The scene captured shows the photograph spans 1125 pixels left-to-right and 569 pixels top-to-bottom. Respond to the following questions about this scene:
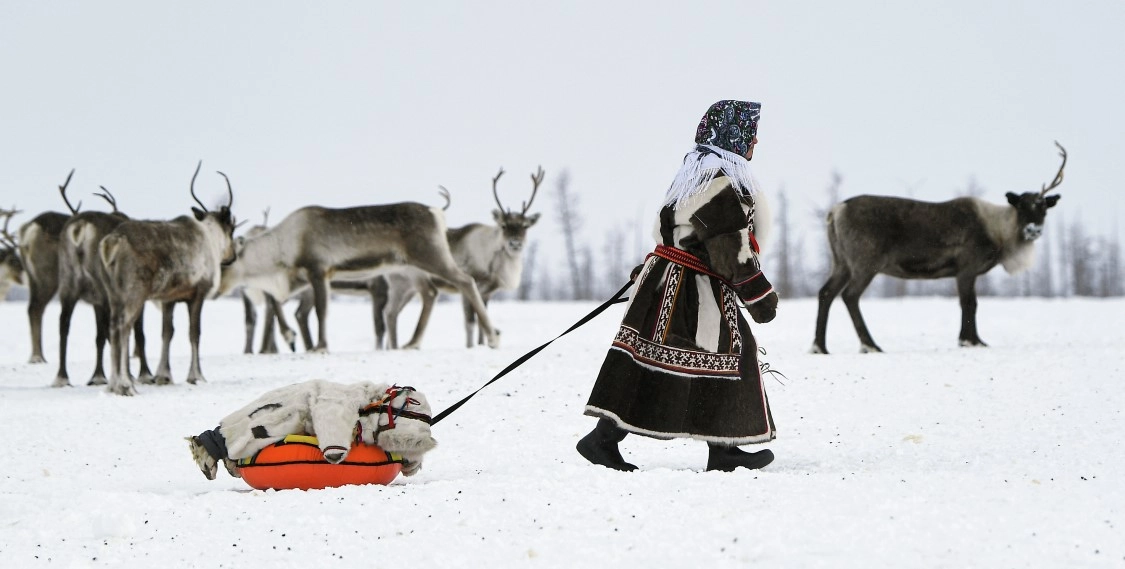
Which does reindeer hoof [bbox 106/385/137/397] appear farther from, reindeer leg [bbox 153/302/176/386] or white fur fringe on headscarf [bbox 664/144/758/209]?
white fur fringe on headscarf [bbox 664/144/758/209]

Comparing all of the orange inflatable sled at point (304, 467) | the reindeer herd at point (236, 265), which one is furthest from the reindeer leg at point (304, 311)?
the orange inflatable sled at point (304, 467)

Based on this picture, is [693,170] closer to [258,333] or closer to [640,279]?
[640,279]

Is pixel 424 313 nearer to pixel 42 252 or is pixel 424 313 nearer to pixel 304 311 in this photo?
pixel 304 311

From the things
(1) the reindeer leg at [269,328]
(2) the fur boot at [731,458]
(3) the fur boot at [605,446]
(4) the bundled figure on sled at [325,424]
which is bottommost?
(1) the reindeer leg at [269,328]

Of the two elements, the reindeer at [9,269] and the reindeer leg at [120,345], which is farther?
the reindeer at [9,269]

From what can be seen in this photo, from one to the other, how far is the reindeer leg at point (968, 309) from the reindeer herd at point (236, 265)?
5.18 m

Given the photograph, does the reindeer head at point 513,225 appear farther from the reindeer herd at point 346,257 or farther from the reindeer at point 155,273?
the reindeer at point 155,273

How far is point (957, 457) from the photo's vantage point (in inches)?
207

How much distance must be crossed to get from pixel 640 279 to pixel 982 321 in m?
13.6

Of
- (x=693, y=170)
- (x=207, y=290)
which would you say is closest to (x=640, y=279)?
(x=693, y=170)

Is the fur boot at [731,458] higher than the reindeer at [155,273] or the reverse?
the reverse

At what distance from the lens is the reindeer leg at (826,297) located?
10.4m

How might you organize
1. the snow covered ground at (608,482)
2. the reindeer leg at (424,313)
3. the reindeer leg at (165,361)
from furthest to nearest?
the reindeer leg at (424,313) → the reindeer leg at (165,361) → the snow covered ground at (608,482)

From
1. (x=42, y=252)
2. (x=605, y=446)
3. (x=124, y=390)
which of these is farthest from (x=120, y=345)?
(x=605, y=446)
